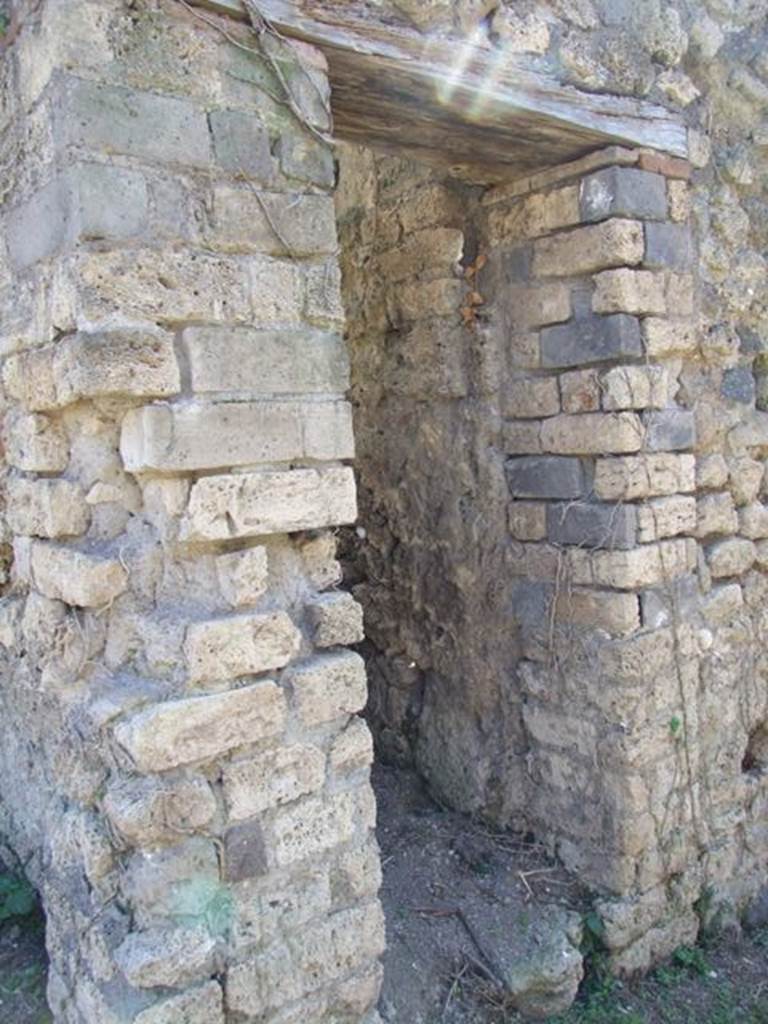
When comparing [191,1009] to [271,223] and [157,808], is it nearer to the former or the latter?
[157,808]

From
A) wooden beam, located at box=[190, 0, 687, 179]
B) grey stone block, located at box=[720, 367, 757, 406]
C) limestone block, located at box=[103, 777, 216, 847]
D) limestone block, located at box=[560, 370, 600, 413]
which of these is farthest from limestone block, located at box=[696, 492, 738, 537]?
limestone block, located at box=[103, 777, 216, 847]

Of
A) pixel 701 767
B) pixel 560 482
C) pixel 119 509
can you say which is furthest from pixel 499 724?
pixel 119 509

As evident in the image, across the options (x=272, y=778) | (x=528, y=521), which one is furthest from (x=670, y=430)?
(x=272, y=778)

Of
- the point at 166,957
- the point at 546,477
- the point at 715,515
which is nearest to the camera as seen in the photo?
the point at 166,957

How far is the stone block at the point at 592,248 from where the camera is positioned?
307cm

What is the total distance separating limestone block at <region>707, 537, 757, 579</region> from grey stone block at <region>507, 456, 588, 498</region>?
2.07 ft

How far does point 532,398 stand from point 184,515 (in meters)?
1.67

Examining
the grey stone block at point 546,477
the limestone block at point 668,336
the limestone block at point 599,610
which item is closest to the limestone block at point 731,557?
the limestone block at point 599,610

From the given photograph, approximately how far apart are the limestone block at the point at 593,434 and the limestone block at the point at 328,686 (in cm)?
129

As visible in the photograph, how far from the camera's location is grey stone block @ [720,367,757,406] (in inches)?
138

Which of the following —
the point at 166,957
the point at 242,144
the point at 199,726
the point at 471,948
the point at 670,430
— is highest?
the point at 242,144

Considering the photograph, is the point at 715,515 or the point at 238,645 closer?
the point at 238,645

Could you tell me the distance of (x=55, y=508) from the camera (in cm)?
221

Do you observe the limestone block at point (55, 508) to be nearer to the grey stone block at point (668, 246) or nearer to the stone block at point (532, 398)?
the stone block at point (532, 398)
